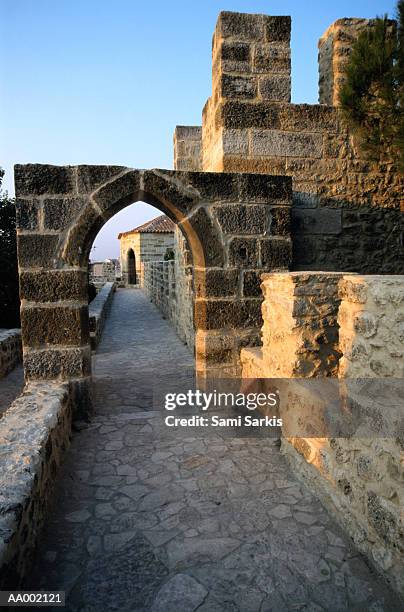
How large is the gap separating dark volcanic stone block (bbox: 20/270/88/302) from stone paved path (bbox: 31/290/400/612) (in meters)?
1.16

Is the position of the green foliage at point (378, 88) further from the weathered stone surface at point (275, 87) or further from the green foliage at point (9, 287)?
the green foliage at point (9, 287)

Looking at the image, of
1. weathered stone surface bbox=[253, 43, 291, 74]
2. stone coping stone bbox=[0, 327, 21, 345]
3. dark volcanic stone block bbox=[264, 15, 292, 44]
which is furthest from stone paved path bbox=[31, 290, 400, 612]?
dark volcanic stone block bbox=[264, 15, 292, 44]

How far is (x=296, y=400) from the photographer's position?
2816 mm

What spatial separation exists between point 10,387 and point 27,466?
3.54 m

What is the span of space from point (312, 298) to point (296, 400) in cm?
68

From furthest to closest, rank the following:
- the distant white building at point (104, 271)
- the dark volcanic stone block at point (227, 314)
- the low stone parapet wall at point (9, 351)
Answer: the distant white building at point (104, 271)
the low stone parapet wall at point (9, 351)
the dark volcanic stone block at point (227, 314)

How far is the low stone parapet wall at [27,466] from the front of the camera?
1.67 m

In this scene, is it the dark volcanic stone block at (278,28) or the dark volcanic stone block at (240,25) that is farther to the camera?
the dark volcanic stone block at (278,28)

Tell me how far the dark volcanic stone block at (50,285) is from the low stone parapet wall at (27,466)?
0.75 meters

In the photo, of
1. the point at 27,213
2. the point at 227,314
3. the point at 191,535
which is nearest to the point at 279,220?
the point at 227,314

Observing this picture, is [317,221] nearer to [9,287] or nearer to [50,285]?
[50,285]

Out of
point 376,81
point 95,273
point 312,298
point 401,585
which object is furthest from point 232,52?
point 95,273

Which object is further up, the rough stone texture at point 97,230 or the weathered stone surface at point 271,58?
the weathered stone surface at point 271,58

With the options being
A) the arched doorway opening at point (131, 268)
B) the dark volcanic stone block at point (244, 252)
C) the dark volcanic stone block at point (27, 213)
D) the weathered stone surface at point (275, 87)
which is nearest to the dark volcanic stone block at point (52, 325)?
the dark volcanic stone block at point (27, 213)
